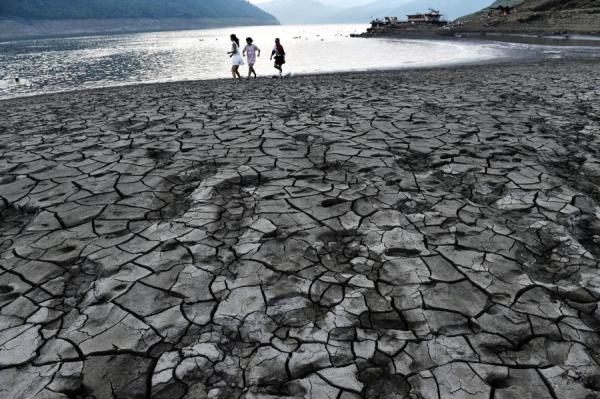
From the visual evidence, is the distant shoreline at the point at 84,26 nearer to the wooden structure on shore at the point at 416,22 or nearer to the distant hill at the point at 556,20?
the wooden structure on shore at the point at 416,22

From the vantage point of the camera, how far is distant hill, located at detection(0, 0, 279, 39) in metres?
97.3

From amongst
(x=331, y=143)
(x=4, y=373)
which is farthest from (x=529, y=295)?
(x=331, y=143)

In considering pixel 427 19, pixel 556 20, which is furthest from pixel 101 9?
pixel 556 20

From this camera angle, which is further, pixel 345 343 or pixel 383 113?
pixel 383 113

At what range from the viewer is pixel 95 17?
114m

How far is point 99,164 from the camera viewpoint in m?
4.41

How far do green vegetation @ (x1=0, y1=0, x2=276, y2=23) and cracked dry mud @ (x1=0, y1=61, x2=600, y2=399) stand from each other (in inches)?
4793

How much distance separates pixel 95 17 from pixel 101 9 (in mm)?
11028

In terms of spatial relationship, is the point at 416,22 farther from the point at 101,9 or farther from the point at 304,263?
the point at 101,9

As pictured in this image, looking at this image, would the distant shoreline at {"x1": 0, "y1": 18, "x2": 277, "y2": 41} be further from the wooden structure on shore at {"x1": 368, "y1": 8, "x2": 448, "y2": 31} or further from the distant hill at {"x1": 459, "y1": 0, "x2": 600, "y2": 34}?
the distant hill at {"x1": 459, "y1": 0, "x2": 600, "y2": 34}

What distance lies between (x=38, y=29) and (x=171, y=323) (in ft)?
400

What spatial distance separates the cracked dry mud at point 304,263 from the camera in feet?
6.07

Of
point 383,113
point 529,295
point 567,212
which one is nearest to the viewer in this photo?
point 529,295

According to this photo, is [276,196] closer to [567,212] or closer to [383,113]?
[567,212]
